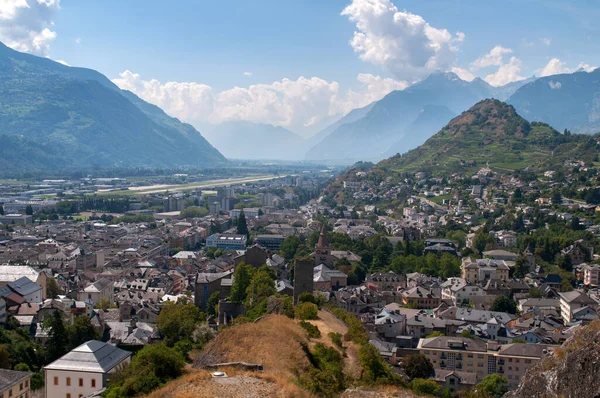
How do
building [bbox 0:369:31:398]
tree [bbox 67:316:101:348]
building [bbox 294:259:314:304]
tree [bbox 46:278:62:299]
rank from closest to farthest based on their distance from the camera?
building [bbox 0:369:31:398], tree [bbox 67:316:101:348], building [bbox 294:259:314:304], tree [bbox 46:278:62:299]

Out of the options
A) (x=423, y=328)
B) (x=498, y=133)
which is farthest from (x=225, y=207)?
(x=423, y=328)

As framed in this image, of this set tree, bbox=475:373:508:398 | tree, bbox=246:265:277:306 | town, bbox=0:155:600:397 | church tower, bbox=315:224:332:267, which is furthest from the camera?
church tower, bbox=315:224:332:267

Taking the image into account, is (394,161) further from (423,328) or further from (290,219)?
(423,328)

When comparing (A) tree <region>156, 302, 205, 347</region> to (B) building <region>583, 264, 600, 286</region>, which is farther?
(B) building <region>583, 264, 600, 286</region>

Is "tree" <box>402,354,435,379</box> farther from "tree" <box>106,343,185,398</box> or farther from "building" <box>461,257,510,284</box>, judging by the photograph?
"building" <box>461,257,510,284</box>

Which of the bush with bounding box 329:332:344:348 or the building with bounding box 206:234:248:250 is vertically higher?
the bush with bounding box 329:332:344:348

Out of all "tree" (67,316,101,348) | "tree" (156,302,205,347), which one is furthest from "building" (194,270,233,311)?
"tree" (67,316,101,348)
